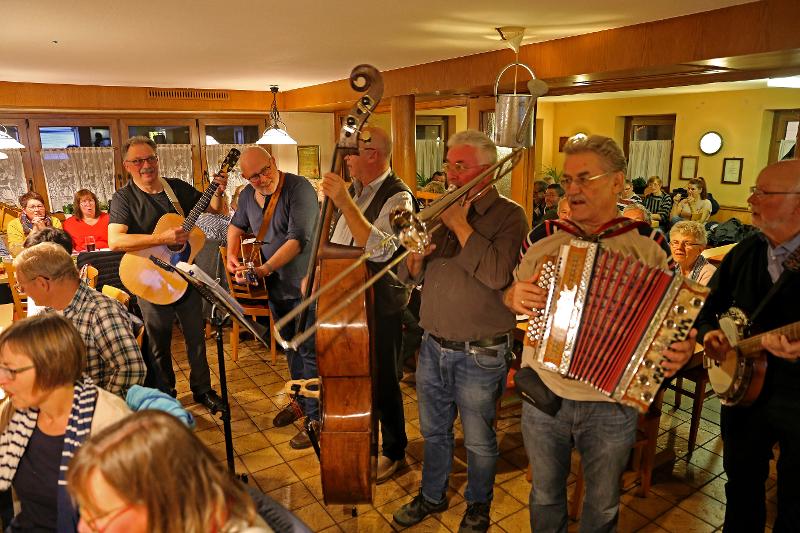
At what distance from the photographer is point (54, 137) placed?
307 inches

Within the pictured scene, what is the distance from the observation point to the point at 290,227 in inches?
127

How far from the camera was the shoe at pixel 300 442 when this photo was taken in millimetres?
3227

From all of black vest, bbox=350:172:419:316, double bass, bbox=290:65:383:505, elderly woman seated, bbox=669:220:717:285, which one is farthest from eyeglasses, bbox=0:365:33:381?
elderly woman seated, bbox=669:220:717:285

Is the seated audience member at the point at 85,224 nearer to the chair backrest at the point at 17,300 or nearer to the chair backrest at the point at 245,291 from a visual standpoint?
the chair backrest at the point at 17,300

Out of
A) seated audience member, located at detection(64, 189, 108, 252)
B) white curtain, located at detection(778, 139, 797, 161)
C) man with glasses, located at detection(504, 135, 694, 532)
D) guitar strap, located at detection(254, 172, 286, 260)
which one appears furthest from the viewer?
white curtain, located at detection(778, 139, 797, 161)

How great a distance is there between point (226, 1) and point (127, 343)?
6.32 ft

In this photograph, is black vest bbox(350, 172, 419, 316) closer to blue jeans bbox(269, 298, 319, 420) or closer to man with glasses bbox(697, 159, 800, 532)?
blue jeans bbox(269, 298, 319, 420)

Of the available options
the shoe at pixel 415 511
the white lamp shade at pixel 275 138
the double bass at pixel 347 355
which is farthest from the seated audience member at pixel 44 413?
the white lamp shade at pixel 275 138

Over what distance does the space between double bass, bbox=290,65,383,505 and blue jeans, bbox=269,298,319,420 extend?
0.62m

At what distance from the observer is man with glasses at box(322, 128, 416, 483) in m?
2.31

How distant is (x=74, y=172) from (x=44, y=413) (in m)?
7.43

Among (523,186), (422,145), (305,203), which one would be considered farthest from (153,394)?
(422,145)

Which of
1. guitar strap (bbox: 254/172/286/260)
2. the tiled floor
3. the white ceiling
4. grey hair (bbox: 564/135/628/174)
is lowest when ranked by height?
the tiled floor

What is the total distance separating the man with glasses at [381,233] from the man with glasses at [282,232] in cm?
55
